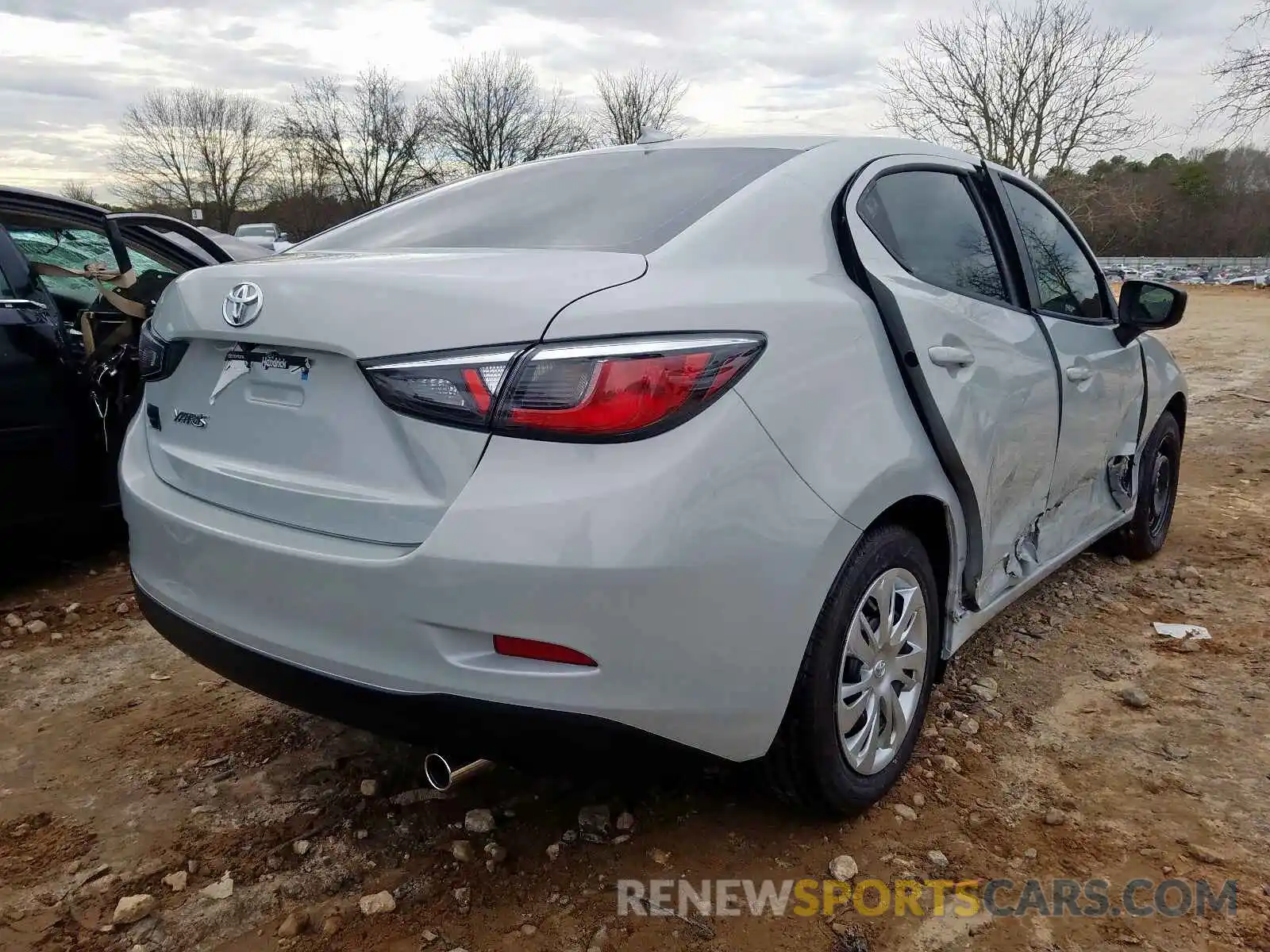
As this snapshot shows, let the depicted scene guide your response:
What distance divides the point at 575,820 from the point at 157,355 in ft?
4.76

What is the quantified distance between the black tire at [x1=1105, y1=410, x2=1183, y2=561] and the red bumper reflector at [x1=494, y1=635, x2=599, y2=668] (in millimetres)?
3217

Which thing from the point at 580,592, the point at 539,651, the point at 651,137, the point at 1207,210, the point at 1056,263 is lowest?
the point at 539,651

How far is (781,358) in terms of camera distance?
5.90 ft

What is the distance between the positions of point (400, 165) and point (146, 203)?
41.0 feet

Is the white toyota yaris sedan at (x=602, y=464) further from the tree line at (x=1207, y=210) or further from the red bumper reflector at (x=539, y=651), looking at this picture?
the tree line at (x=1207, y=210)

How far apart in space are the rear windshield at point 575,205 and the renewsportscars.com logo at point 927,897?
134 cm

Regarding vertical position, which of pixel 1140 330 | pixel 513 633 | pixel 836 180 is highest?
pixel 836 180

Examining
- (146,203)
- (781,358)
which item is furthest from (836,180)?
(146,203)

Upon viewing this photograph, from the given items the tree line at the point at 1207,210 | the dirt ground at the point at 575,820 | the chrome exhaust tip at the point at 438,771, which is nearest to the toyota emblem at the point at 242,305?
the chrome exhaust tip at the point at 438,771

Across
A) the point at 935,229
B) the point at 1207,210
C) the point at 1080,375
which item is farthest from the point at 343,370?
the point at 1207,210

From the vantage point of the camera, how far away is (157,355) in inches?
86.0

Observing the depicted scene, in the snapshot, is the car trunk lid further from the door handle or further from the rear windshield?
the door handle

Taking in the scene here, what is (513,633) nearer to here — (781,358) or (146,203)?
(781,358)

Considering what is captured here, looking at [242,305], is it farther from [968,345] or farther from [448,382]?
[968,345]
